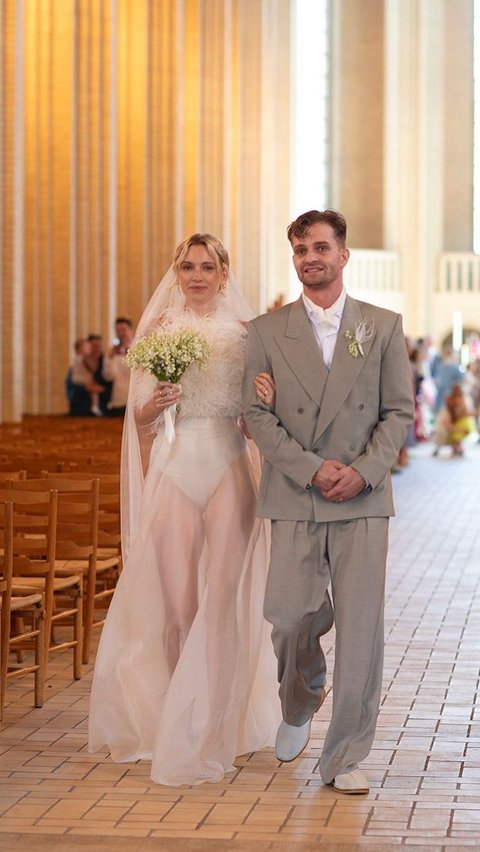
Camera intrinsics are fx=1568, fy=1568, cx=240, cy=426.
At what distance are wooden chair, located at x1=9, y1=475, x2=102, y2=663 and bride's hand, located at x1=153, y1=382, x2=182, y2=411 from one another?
1.95 m

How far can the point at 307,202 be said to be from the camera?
3853cm

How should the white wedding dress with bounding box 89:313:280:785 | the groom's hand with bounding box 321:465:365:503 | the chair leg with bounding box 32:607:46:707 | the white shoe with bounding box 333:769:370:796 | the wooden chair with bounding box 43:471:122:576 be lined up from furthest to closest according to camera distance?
1. the wooden chair with bounding box 43:471:122:576
2. the chair leg with bounding box 32:607:46:707
3. the white wedding dress with bounding box 89:313:280:785
4. the white shoe with bounding box 333:769:370:796
5. the groom's hand with bounding box 321:465:365:503

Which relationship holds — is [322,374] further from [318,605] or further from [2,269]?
[2,269]

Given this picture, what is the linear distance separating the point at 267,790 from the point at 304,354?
149 cm

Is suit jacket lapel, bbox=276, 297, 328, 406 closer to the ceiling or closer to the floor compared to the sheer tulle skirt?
closer to the ceiling

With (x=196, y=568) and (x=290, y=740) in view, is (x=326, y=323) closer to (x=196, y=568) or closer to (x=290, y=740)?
(x=196, y=568)

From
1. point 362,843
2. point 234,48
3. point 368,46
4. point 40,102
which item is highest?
point 368,46

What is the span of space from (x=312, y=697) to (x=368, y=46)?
1344 inches

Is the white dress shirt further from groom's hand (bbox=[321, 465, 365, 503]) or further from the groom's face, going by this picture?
groom's hand (bbox=[321, 465, 365, 503])

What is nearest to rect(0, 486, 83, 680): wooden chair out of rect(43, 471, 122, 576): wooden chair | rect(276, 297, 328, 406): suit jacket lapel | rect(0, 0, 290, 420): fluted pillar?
rect(43, 471, 122, 576): wooden chair

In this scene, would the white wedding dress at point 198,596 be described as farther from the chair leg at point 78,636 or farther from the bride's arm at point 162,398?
the chair leg at point 78,636

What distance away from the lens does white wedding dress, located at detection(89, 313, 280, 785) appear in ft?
18.6

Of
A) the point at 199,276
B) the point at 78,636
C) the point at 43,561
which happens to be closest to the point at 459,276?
the point at 78,636

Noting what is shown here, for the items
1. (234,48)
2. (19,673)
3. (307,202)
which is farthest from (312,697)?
(307,202)
